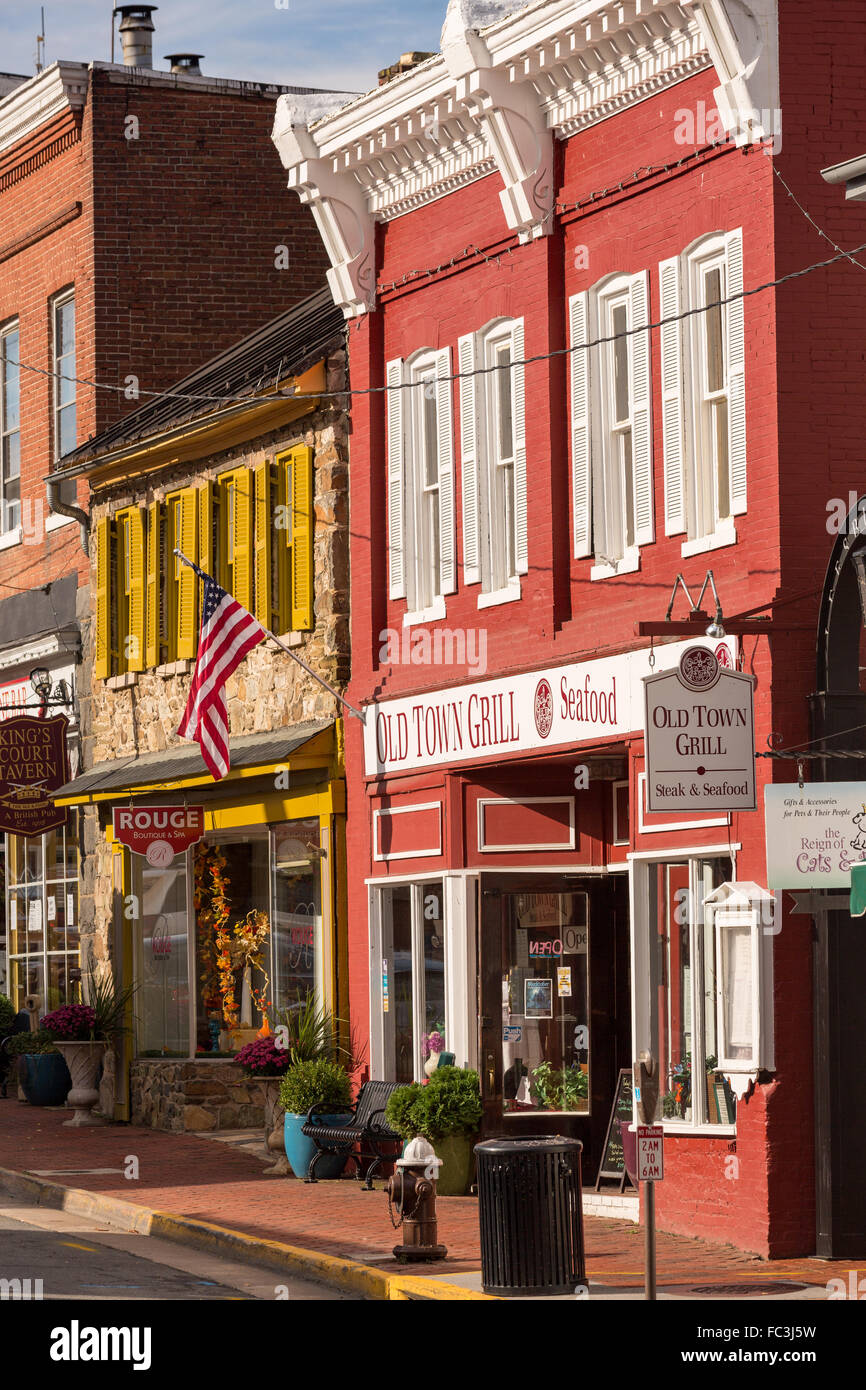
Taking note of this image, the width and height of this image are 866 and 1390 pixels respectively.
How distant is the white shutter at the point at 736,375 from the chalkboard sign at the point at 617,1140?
478cm

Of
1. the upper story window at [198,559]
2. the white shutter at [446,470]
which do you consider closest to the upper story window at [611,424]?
the white shutter at [446,470]

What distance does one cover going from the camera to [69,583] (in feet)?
87.9

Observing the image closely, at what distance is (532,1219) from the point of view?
1297 cm

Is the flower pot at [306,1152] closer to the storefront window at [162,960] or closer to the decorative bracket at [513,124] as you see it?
the storefront window at [162,960]

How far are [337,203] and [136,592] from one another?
5.67 metres

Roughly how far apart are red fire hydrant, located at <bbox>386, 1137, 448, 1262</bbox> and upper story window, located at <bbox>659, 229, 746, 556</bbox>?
15.8 ft

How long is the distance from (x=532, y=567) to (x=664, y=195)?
3.15 meters

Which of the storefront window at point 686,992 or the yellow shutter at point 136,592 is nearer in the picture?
the storefront window at point 686,992

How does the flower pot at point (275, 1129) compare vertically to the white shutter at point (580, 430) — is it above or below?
below

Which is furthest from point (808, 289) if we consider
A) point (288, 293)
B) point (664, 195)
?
point (288, 293)

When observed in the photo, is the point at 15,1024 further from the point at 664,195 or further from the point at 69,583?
the point at 664,195

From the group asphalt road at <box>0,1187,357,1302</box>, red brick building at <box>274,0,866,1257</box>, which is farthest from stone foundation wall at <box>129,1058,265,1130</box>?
asphalt road at <box>0,1187,357,1302</box>

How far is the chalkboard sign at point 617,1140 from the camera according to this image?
1748cm
